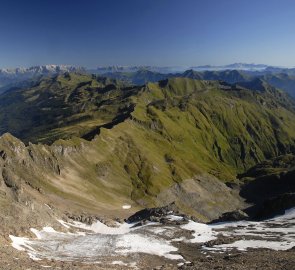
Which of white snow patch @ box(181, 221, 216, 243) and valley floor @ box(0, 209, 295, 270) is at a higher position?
valley floor @ box(0, 209, 295, 270)

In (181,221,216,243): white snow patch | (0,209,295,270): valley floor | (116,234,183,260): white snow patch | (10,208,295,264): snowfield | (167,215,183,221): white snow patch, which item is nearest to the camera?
(0,209,295,270): valley floor

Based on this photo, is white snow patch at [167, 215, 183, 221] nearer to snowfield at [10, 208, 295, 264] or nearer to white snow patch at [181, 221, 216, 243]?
snowfield at [10, 208, 295, 264]

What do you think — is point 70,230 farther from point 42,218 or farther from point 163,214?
point 163,214

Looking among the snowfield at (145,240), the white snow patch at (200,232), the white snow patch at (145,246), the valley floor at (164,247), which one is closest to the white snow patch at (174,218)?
the snowfield at (145,240)

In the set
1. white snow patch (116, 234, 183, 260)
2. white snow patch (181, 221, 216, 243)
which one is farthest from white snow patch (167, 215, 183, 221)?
white snow patch (116, 234, 183, 260)

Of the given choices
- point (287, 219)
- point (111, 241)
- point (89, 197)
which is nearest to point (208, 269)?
point (111, 241)

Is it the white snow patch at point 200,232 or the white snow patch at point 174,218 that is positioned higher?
the white snow patch at point 200,232

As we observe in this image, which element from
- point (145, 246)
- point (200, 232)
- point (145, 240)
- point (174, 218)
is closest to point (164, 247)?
point (145, 246)

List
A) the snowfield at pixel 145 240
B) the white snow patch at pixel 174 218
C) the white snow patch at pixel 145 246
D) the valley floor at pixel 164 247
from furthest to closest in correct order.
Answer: the white snow patch at pixel 174 218 < the white snow patch at pixel 145 246 < the snowfield at pixel 145 240 < the valley floor at pixel 164 247

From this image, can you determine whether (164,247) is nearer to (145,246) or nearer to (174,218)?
→ (145,246)

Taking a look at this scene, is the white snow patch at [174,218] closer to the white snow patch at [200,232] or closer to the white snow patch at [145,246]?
the white snow patch at [200,232]

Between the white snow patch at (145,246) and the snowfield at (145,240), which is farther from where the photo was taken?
the white snow patch at (145,246)

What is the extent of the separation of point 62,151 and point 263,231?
123 meters

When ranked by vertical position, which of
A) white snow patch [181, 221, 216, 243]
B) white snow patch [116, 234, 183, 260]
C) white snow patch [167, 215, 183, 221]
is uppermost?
white snow patch [116, 234, 183, 260]
